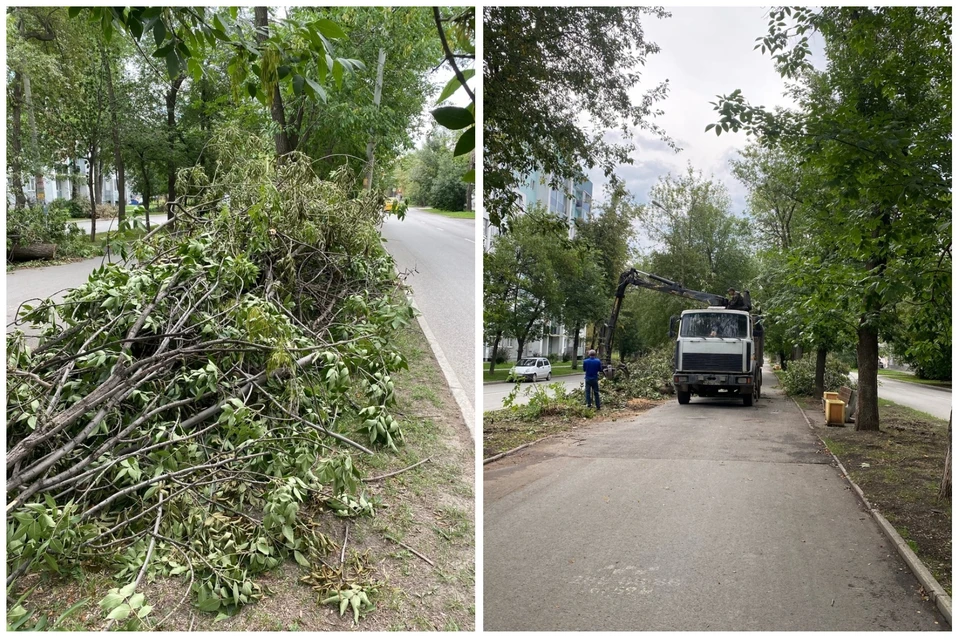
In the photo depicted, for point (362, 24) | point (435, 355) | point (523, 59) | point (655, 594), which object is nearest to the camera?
point (655, 594)

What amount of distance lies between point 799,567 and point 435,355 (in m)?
2.76

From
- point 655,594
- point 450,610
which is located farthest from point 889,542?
point 450,610

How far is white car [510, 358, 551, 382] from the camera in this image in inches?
99.1

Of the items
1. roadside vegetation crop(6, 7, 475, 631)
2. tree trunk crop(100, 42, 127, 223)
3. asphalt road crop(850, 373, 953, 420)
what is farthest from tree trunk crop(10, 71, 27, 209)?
asphalt road crop(850, 373, 953, 420)

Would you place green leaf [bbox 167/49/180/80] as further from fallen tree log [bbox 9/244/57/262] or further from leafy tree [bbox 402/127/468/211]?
fallen tree log [bbox 9/244/57/262]

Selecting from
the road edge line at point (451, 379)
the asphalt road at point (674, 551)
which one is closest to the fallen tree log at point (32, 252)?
the road edge line at point (451, 379)

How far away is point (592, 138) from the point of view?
7.56 ft

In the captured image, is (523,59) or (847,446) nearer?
(523,59)

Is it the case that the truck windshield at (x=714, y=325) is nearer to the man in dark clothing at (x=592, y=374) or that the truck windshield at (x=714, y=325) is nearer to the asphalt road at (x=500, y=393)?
the man in dark clothing at (x=592, y=374)

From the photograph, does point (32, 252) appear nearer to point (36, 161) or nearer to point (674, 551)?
point (36, 161)

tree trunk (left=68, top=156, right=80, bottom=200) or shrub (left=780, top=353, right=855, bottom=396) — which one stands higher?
tree trunk (left=68, top=156, right=80, bottom=200)

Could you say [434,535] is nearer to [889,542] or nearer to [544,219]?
[544,219]

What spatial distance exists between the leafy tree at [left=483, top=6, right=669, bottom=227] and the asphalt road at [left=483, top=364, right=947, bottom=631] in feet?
3.56

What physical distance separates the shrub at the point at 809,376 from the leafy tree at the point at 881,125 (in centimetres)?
586
